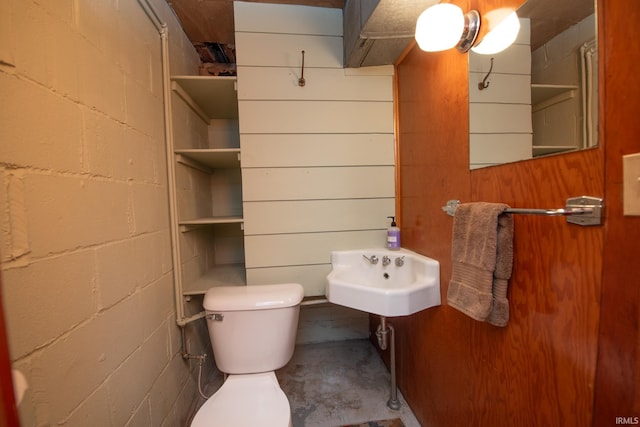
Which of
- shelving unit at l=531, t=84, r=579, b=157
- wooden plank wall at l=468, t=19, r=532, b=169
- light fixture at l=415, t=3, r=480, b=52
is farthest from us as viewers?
light fixture at l=415, t=3, r=480, b=52

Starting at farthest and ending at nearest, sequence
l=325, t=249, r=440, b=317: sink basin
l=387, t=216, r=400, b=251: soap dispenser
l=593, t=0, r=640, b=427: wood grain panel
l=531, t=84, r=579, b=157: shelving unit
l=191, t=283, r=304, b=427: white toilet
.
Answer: l=387, t=216, r=400, b=251: soap dispenser, l=191, t=283, r=304, b=427: white toilet, l=325, t=249, r=440, b=317: sink basin, l=531, t=84, r=579, b=157: shelving unit, l=593, t=0, r=640, b=427: wood grain panel

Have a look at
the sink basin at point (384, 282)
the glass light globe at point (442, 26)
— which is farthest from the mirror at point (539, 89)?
the sink basin at point (384, 282)

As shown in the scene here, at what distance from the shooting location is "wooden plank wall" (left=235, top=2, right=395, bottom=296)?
4.52 feet

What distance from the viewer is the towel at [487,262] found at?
2.43ft

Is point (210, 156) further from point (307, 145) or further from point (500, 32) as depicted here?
point (500, 32)

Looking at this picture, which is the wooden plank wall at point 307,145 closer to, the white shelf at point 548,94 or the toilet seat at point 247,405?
the toilet seat at point 247,405

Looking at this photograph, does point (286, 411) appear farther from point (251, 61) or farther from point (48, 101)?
point (251, 61)

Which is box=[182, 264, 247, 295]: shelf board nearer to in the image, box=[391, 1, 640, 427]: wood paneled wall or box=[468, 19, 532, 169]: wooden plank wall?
box=[391, 1, 640, 427]: wood paneled wall

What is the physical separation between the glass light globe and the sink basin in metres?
0.91

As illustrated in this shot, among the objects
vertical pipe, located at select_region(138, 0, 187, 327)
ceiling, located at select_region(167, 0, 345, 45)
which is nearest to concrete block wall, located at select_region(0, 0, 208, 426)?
vertical pipe, located at select_region(138, 0, 187, 327)

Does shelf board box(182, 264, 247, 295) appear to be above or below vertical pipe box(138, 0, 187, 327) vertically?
below

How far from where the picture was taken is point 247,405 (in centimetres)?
98

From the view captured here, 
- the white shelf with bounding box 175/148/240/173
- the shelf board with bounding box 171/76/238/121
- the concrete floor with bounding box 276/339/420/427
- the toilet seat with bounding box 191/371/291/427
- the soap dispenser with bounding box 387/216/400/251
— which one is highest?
the shelf board with bounding box 171/76/238/121

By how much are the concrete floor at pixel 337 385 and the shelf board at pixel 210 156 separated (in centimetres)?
142
